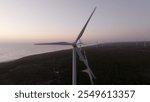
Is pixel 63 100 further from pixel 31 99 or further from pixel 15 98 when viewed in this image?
pixel 15 98

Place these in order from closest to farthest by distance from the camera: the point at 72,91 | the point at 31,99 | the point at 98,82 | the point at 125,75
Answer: the point at 31,99, the point at 72,91, the point at 98,82, the point at 125,75

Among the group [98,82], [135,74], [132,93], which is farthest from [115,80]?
[132,93]

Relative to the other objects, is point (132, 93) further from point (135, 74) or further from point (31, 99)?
point (135, 74)

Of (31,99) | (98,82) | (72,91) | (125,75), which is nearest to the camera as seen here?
(31,99)

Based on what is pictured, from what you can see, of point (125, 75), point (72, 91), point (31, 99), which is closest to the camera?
point (31, 99)

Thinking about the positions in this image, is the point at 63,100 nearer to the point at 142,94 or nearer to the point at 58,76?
the point at 142,94

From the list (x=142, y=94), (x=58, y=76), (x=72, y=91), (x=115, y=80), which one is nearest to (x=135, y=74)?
(x=115, y=80)

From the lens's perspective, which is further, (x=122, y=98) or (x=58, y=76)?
(x=58, y=76)

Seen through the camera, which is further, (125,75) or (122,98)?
(125,75)
